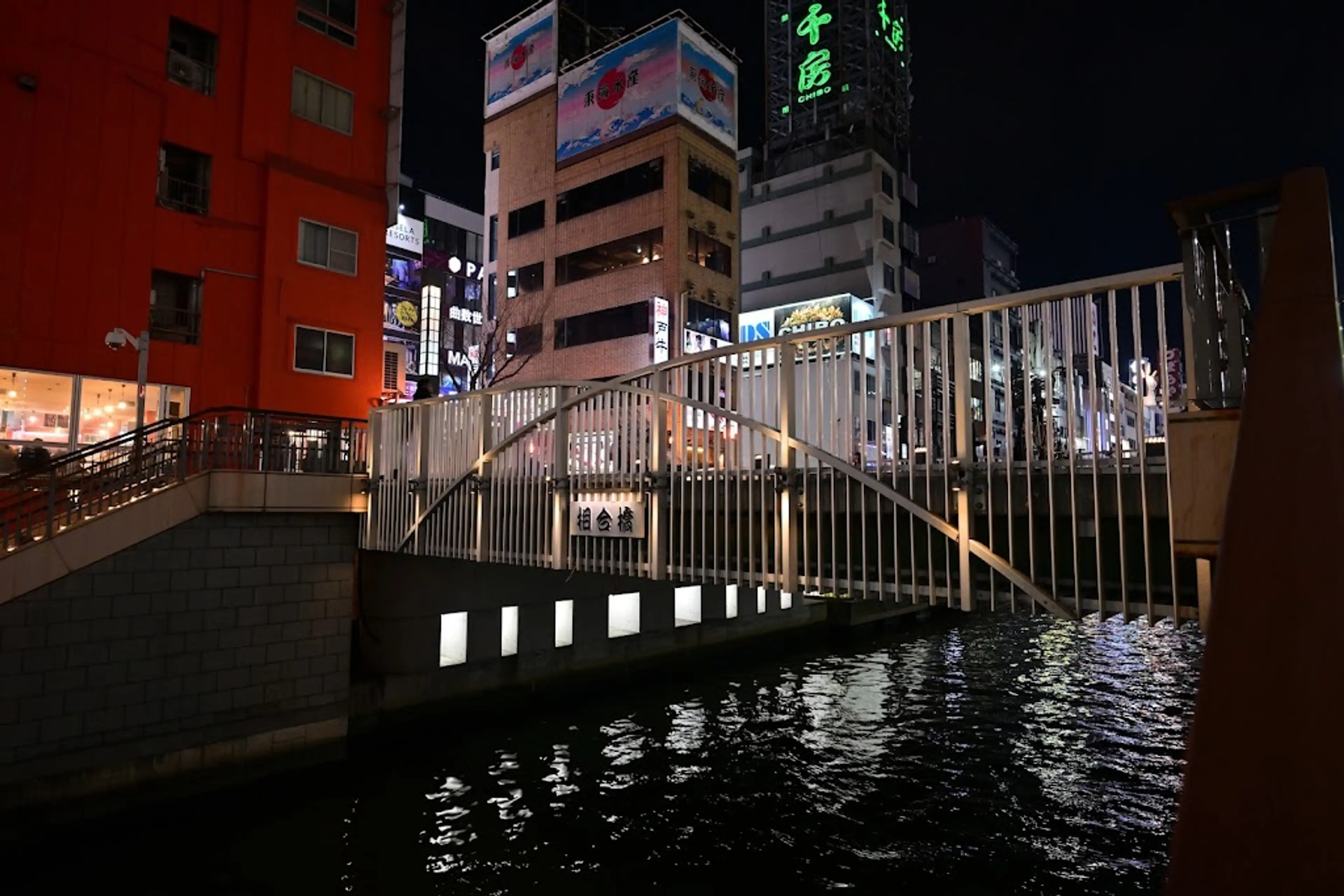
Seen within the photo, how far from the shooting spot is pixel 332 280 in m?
21.3

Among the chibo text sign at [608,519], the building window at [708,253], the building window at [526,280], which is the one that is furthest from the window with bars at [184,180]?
the building window at [526,280]

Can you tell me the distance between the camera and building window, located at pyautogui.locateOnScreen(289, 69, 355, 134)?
21031 mm

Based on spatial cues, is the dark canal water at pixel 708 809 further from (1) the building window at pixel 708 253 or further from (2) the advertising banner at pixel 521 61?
(2) the advertising banner at pixel 521 61

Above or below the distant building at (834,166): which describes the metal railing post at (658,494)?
below

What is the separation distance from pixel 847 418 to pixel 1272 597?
563 cm

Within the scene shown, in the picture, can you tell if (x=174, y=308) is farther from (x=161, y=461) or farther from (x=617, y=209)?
(x=617, y=209)

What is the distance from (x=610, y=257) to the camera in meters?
43.5

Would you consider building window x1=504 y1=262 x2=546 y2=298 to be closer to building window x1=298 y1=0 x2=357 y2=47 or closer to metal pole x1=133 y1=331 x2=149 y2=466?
building window x1=298 y1=0 x2=357 y2=47

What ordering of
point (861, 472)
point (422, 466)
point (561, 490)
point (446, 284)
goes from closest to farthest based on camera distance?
point (861, 472) → point (561, 490) → point (422, 466) → point (446, 284)

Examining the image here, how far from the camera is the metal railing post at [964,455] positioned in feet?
22.6

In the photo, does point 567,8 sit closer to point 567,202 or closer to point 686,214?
point 567,202

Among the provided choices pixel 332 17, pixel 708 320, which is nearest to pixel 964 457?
pixel 332 17

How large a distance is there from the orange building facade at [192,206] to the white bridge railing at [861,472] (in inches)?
394

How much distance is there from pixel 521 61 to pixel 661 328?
→ 74.2 feet
